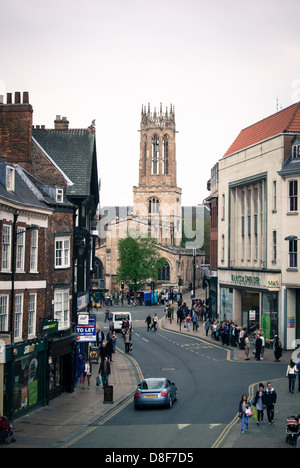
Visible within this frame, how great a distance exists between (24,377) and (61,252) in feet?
24.4

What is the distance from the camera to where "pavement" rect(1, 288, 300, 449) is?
21344 mm

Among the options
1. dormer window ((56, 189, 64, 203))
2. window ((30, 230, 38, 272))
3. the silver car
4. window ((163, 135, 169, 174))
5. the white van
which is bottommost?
the silver car

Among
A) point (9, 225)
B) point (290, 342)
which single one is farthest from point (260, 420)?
point (290, 342)

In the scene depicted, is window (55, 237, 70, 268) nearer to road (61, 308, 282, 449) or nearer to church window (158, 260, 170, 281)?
road (61, 308, 282, 449)

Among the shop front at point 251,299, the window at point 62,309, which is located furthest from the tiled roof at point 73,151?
the shop front at point 251,299

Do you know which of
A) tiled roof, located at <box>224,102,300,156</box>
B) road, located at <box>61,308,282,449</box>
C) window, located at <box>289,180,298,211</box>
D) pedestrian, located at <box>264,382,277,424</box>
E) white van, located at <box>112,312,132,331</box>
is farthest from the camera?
white van, located at <box>112,312,132,331</box>

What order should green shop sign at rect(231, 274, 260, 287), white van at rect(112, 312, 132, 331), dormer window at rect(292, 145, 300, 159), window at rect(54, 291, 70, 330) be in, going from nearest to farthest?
window at rect(54, 291, 70, 330) < dormer window at rect(292, 145, 300, 159) < green shop sign at rect(231, 274, 260, 287) < white van at rect(112, 312, 132, 331)

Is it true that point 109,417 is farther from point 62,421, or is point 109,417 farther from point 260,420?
point 260,420

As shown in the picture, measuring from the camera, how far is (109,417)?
85.6 ft

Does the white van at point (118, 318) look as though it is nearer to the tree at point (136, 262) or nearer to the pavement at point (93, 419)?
the pavement at point (93, 419)

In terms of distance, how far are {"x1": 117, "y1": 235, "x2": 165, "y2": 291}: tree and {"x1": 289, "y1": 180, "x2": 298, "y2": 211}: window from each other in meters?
60.6

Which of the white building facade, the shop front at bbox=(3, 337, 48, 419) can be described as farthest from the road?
the white building facade

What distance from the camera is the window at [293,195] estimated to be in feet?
141

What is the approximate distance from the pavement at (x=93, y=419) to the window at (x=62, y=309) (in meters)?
3.37
